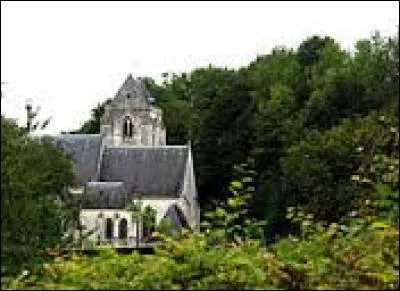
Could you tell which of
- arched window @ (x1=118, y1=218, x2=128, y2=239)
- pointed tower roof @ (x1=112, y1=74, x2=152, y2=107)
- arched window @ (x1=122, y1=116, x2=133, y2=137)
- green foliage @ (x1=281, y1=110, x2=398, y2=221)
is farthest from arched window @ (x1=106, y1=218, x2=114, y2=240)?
pointed tower roof @ (x1=112, y1=74, x2=152, y2=107)

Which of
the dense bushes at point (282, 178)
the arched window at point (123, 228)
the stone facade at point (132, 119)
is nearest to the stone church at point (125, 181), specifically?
the arched window at point (123, 228)

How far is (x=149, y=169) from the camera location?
72.8m

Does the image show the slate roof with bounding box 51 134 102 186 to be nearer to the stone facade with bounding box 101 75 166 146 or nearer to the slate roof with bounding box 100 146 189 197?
the slate roof with bounding box 100 146 189 197

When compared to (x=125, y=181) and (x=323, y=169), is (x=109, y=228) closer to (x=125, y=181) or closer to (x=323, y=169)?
(x=125, y=181)

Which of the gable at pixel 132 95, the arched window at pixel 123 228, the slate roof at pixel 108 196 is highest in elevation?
the gable at pixel 132 95

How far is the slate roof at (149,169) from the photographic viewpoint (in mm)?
72812

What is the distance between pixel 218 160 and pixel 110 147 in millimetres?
6637

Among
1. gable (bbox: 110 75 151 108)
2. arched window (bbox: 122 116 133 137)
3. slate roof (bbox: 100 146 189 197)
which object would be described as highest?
gable (bbox: 110 75 151 108)

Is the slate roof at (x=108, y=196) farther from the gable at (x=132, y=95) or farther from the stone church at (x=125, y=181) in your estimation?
the gable at (x=132, y=95)

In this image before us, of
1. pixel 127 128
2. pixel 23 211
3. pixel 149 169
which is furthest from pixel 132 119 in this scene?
pixel 23 211

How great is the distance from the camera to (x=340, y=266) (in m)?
8.51

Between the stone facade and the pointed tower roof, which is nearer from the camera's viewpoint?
the stone facade

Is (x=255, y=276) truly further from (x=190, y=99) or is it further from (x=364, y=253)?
(x=190, y=99)

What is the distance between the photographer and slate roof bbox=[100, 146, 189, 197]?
7281 cm
